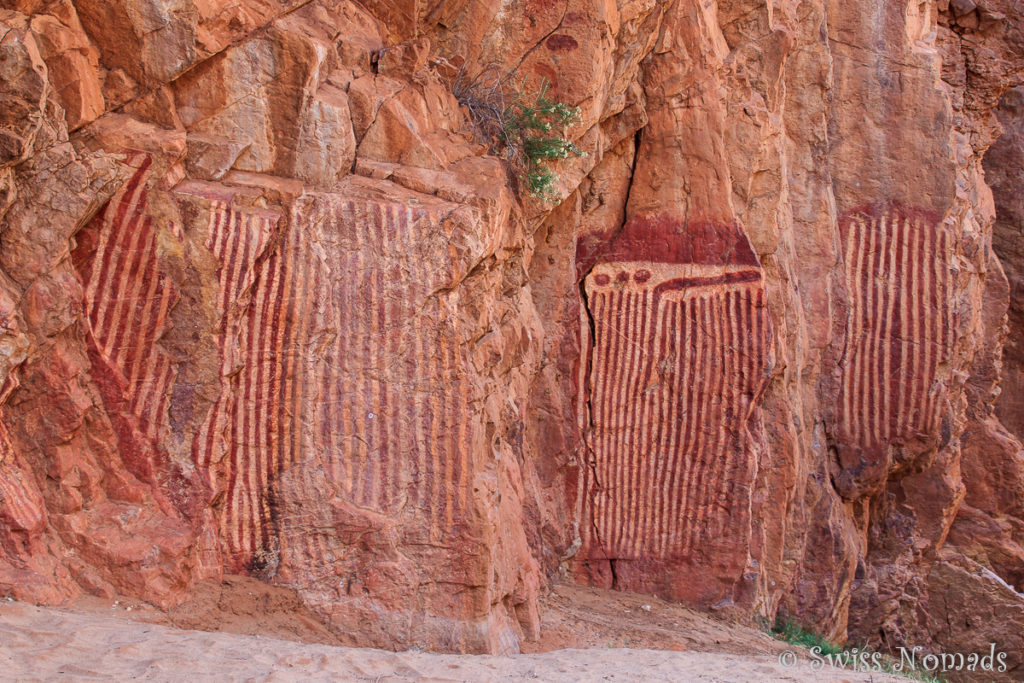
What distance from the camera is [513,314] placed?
5895 millimetres

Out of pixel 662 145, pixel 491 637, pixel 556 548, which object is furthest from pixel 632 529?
pixel 662 145

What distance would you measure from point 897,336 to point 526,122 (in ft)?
9.67

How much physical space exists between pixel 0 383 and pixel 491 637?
2.39 m

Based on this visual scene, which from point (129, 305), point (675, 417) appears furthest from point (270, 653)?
point (675, 417)

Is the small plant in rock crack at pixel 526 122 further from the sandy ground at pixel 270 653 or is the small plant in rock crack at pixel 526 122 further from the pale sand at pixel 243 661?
the pale sand at pixel 243 661

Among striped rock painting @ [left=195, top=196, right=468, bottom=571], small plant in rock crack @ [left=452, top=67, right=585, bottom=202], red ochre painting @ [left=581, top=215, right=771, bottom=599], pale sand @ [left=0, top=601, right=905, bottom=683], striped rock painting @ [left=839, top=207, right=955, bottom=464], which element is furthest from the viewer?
striped rock painting @ [left=839, top=207, right=955, bottom=464]

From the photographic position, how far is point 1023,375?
905 centimetres

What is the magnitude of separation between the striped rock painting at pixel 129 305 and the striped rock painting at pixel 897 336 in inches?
177

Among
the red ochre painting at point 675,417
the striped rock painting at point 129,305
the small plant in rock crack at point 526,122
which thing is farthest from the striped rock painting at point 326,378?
the red ochre painting at point 675,417

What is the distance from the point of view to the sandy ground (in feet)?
12.0

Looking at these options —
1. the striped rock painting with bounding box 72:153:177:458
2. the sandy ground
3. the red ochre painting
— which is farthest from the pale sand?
the red ochre painting

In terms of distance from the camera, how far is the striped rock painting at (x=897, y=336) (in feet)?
23.2

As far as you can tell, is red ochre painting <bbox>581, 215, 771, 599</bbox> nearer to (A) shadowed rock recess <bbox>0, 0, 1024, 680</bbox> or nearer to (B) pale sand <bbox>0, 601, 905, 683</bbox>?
(A) shadowed rock recess <bbox>0, 0, 1024, 680</bbox>

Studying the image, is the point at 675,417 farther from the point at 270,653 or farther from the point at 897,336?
the point at 270,653
